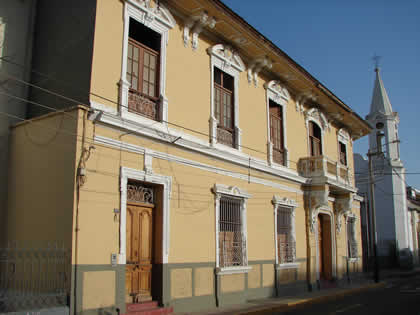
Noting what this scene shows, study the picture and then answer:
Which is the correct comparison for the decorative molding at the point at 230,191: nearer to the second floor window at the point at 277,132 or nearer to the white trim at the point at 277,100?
the white trim at the point at 277,100

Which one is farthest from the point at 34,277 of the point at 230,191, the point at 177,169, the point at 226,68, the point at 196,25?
the point at 226,68

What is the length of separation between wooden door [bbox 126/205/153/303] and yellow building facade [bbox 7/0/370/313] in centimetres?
3

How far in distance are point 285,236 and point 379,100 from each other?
72.2ft

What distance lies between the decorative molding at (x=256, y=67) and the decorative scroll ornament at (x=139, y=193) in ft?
18.5

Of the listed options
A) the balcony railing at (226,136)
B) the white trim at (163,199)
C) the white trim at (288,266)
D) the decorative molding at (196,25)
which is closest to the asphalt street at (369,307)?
the white trim at (288,266)

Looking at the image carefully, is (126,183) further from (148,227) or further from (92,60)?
(92,60)

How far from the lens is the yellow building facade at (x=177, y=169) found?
26.9 feet

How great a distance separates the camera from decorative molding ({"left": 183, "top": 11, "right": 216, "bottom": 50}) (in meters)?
11.1

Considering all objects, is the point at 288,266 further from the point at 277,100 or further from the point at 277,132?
the point at 277,100

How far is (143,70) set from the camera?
33.0ft

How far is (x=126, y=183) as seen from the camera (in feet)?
29.0

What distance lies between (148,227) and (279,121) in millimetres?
7447

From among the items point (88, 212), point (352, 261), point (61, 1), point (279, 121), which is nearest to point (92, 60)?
point (61, 1)

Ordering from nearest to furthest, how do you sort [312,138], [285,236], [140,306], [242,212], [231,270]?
[140,306] → [231,270] → [242,212] → [285,236] → [312,138]
